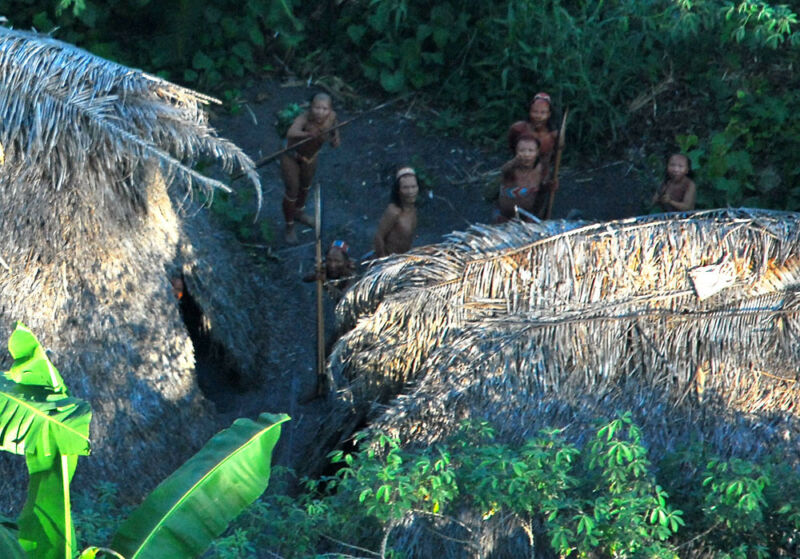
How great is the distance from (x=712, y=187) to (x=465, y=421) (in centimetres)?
414

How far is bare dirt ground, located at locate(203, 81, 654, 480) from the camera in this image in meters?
8.02

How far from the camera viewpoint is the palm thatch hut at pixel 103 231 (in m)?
6.07

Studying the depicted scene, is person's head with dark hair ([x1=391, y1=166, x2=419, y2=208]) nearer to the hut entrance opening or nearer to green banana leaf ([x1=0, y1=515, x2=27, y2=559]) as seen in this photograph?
the hut entrance opening

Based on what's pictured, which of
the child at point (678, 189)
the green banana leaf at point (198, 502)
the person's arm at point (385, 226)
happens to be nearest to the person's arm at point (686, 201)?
the child at point (678, 189)

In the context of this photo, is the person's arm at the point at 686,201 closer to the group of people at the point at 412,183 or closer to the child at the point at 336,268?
the group of people at the point at 412,183

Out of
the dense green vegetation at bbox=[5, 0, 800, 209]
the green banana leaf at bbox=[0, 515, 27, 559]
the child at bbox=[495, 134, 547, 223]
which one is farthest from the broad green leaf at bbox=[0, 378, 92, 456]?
the dense green vegetation at bbox=[5, 0, 800, 209]

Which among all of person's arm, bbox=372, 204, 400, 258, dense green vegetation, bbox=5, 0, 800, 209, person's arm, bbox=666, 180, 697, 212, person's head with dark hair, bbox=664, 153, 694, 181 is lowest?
person's arm, bbox=372, 204, 400, 258

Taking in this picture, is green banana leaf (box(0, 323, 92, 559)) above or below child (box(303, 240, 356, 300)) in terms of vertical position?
below

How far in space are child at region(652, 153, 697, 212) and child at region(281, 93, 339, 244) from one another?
2649mm

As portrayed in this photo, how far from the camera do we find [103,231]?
6.41 m

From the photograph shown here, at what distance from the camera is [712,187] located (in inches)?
340

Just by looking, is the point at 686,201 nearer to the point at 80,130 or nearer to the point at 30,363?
the point at 80,130

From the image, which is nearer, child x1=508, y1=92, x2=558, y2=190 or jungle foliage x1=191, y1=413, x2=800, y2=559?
jungle foliage x1=191, y1=413, x2=800, y2=559

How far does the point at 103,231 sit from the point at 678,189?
397cm
